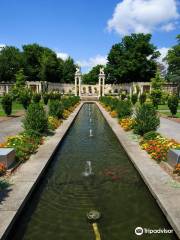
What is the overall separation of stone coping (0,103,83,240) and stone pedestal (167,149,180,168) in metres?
4.10

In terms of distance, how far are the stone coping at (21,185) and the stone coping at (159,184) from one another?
10.2 feet

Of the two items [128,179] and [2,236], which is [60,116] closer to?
[128,179]

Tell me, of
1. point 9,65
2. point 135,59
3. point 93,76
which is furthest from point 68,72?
point 135,59

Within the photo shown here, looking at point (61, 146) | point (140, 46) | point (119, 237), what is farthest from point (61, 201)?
point (140, 46)

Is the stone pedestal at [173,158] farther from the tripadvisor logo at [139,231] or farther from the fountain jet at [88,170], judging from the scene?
the tripadvisor logo at [139,231]

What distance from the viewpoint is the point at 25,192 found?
6.53m

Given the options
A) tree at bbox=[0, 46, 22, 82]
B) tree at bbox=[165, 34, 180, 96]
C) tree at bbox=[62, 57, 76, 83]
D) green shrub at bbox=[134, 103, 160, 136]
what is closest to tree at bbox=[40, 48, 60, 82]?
tree at bbox=[0, 46, 22, 82]

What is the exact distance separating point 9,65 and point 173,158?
235 ft

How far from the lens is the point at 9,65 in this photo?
73.5 m

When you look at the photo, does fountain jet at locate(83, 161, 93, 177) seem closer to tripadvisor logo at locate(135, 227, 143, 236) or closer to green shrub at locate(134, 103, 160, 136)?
tripadvisor logo at locate(135, 227, 143, 236)

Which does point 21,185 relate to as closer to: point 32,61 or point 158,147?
point 158,147

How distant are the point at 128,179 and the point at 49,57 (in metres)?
71.2

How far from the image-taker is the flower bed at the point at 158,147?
950cm

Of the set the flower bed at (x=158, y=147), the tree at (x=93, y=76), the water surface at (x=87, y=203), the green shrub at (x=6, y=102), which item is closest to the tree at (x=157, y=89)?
the green shrub at (x=6, y=102)
